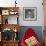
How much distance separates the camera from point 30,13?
6.11 meters

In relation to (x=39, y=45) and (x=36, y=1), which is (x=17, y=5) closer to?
(x=36, y=1)

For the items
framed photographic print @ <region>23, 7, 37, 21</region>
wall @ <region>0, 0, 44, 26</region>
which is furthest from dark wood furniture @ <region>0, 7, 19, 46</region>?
framed photographic print @ <region>23, 7, 37, 21</region>

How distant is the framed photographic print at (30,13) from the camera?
6.08m

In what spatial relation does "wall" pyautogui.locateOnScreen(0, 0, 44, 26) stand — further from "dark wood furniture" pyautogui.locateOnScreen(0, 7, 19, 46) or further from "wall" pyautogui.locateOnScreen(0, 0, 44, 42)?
"dark wood furniture" pyautogui.locateOnScreen(0, 7, 19, 46)

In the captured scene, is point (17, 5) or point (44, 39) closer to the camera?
point (44, 39)

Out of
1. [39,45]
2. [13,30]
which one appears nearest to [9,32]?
[13,30]

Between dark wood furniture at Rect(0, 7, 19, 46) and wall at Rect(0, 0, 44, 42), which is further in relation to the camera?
wall at Rect(0, 0, 44, 42)

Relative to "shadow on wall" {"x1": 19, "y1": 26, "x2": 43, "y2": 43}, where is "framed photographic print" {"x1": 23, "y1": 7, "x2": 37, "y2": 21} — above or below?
above

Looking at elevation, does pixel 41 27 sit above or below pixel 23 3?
below

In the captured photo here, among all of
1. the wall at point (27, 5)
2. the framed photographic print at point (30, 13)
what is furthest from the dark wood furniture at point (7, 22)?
the framed photographic print at point (30, 13)

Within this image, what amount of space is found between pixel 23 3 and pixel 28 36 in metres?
1.31

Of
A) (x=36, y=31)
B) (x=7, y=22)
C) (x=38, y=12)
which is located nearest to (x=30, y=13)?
(x=38, y=12)

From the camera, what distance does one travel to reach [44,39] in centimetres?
567

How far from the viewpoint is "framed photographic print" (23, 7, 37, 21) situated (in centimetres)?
608
